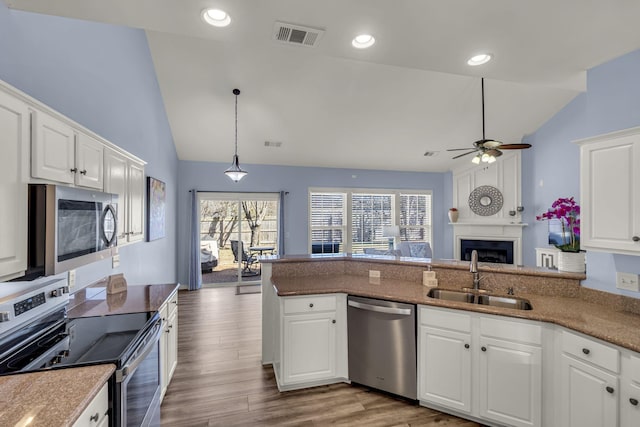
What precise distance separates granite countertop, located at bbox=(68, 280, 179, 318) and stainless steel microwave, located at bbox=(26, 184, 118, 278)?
0.59m

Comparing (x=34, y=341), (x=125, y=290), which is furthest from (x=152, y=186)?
(x=34, y=341)

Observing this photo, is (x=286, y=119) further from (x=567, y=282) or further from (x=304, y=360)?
(x=567, y=282)

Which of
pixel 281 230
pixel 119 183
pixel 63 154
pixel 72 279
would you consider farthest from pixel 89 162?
pixel 281 230

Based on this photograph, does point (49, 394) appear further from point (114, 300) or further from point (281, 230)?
point (281, 230)

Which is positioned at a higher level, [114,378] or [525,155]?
[525,155]

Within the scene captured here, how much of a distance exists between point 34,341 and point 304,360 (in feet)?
5.91

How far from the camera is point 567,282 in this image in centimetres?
237

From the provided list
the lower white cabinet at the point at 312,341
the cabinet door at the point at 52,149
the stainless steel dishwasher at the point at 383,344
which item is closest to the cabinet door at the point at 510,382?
the stainless steel dishwasher at the point at 383,344

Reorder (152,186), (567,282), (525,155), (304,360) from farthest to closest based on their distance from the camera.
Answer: (525,155) → (152,186) → (304,360) → (567,282)

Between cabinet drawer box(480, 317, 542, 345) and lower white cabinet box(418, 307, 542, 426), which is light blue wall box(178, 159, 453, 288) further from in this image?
cabinet drawer box(480, 317, 542, 345)

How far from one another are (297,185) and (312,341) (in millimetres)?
4657

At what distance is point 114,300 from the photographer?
7.63 ft

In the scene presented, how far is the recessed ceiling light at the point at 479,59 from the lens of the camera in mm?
2100

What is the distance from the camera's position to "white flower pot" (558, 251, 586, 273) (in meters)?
2.38
